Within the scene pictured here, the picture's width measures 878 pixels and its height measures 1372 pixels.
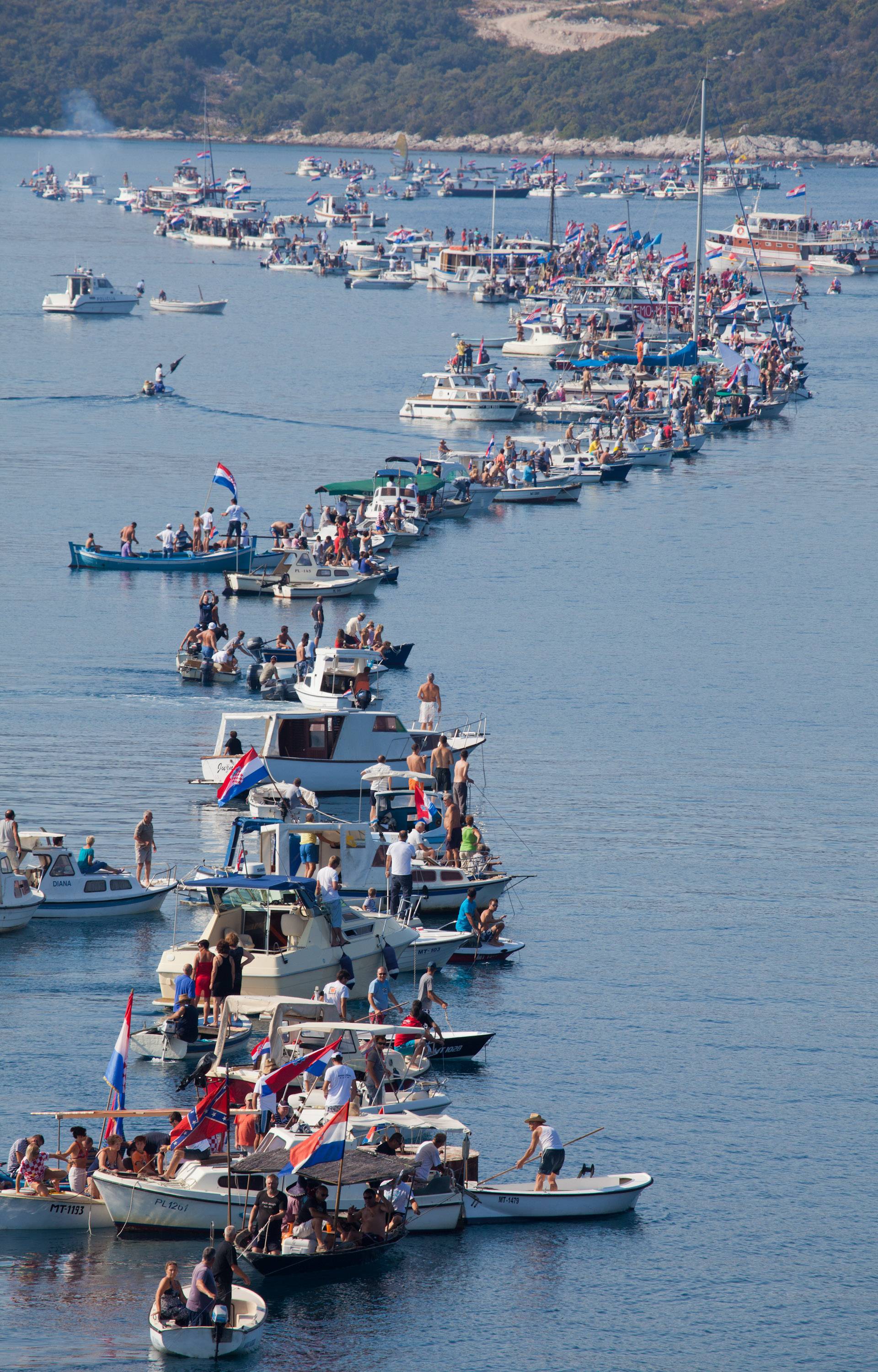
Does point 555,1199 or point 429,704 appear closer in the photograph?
point 555,1199

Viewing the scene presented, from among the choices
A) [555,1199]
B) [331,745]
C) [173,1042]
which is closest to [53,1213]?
[173,1042]

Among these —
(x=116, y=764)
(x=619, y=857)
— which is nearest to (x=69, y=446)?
(x=116, y=764)

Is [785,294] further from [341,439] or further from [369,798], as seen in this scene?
[369,798]

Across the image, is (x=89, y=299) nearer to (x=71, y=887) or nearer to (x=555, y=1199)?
(x=71, y=887)

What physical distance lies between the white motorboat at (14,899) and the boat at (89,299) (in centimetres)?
11812

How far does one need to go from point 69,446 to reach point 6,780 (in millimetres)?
56171

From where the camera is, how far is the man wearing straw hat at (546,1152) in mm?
32812

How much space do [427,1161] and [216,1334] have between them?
5096mm

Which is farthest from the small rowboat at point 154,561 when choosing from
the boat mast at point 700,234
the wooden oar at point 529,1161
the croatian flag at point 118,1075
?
the boat mast at point 700,234

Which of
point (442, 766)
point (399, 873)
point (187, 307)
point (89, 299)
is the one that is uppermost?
point (89, 299)

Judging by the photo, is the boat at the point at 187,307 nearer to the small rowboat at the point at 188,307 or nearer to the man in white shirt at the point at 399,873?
the small rowboat at the point at 188,307

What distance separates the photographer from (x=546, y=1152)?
32.8 m

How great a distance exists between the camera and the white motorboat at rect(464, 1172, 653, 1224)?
3247 centimetres

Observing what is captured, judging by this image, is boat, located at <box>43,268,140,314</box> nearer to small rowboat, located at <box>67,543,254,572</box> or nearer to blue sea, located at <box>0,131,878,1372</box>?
blue sea, located at <box>0,131,878,1372</box>
